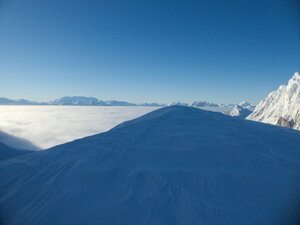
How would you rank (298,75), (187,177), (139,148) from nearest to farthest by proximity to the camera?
(187,177), (139,148), (298,75)

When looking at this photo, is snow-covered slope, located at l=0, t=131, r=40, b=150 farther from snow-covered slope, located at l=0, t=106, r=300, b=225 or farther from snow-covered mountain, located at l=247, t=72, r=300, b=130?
snow-covered mountain, located at l=247, t=72, r=300, b=130

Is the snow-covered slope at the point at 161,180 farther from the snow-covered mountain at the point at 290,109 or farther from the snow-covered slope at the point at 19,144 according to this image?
the snow-covered mountain at the point at 290,109

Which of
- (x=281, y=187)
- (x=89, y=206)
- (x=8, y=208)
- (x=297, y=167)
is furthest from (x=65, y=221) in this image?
(x=297, y=167)

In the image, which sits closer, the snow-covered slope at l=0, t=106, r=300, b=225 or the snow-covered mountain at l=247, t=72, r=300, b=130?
the snow-covered slope at l=0, t=106, r=300, b=225

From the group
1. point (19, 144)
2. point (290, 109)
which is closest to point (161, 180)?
point (19, 144)

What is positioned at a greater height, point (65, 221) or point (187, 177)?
point (187, 177)

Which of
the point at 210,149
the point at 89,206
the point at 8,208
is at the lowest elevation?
the point at 8,208

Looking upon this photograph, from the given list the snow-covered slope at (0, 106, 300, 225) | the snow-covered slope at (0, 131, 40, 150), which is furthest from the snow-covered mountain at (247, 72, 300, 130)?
the snow-covered slope at (0, 131, 40, 150)

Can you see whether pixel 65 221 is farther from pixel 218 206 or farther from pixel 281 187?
pixel 281 187
